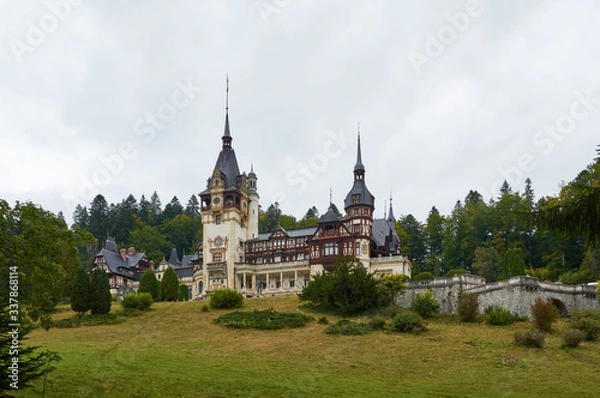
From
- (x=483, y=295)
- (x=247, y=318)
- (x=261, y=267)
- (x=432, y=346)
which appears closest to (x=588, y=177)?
(x=483, y=295)

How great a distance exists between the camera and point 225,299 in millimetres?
50719

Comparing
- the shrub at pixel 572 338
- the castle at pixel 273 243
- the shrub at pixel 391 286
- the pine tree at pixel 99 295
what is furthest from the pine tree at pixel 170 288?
the shrub at pixel 572 338

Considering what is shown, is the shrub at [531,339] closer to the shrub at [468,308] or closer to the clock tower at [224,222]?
the shrub at [468,308]

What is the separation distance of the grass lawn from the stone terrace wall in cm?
406

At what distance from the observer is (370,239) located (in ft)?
224

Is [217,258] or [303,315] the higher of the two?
[217,258]

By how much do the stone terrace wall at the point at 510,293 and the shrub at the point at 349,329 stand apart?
10216 millimetres

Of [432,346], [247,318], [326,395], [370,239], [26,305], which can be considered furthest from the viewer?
[370,239]

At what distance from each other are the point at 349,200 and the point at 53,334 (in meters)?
36.9

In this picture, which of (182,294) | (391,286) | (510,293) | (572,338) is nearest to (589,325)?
(572,338)

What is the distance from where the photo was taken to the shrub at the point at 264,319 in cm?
4175

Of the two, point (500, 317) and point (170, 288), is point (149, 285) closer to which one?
point (170, 288)

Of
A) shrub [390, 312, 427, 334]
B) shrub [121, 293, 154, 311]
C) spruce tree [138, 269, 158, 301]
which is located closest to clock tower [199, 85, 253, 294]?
spruce tree [138, 269, 158, 301]

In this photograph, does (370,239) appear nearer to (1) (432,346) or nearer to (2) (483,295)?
(2) (483,295)
